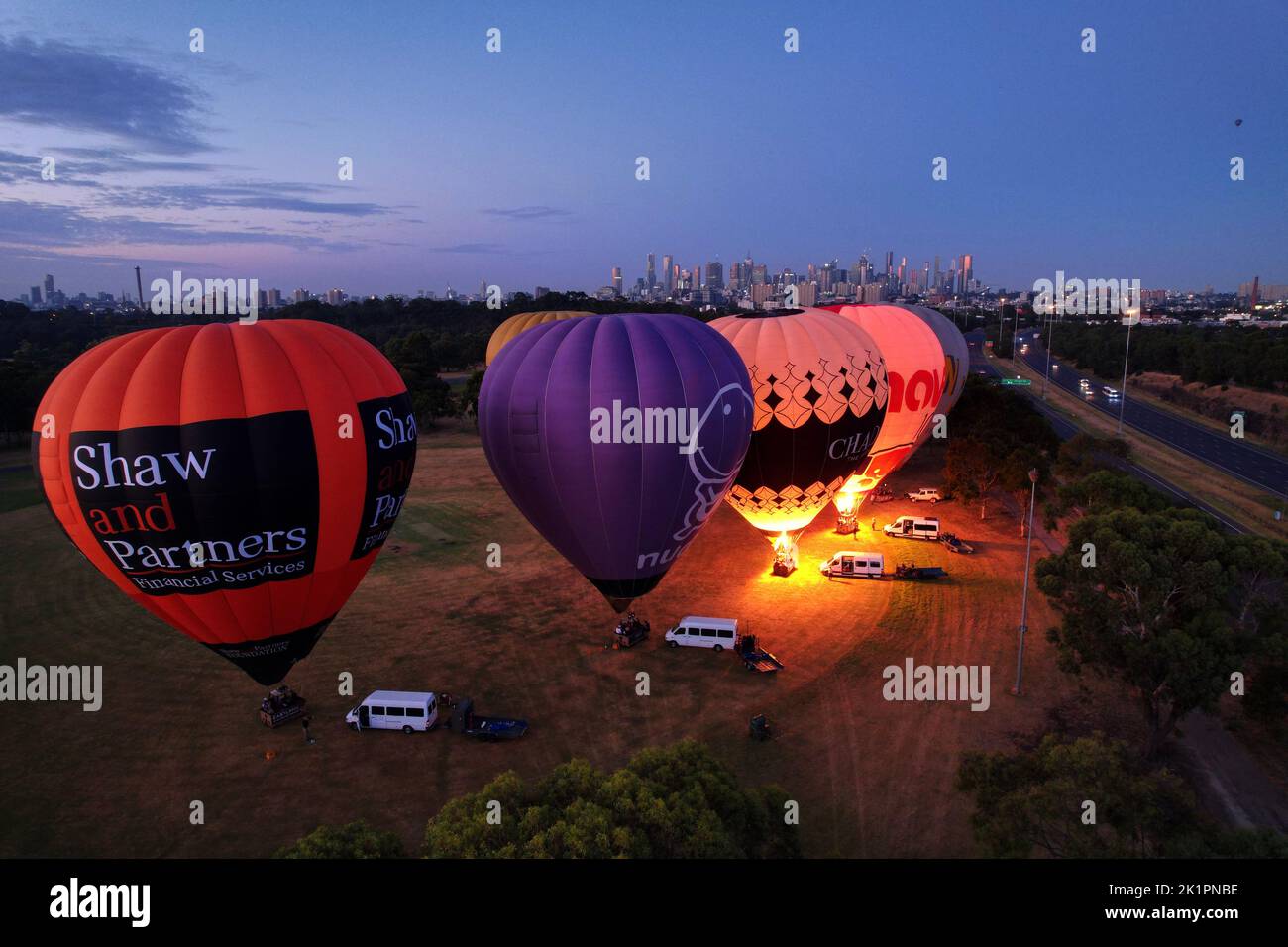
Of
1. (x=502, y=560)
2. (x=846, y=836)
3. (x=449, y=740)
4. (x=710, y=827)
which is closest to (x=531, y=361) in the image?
(x=449, y=740)

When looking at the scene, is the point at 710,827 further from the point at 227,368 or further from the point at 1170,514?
the point at 1170,514

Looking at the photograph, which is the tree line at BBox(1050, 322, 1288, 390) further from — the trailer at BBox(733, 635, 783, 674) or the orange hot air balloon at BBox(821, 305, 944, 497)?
the trailer at BBox(733, 635, 783, 674)

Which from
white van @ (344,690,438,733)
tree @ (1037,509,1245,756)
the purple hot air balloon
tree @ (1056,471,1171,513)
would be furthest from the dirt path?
white van @ (344,690,438,733)

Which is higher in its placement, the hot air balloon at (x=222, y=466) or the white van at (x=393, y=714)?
the hot air balloon at (x=222, y=466)

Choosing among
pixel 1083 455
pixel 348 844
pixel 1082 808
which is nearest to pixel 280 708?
pixel 348 844

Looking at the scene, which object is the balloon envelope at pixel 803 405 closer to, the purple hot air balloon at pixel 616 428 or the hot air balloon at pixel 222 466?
the purple hot air balloon at pixel 616 428

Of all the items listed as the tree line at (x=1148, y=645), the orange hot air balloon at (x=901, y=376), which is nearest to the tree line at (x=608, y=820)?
the tree line at (x=1148, y=645)
